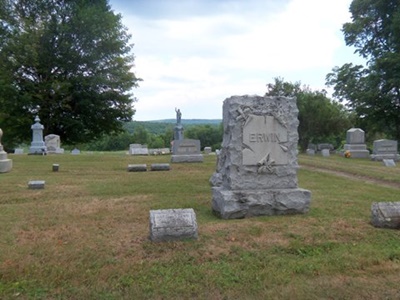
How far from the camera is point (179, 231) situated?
15.3 feet

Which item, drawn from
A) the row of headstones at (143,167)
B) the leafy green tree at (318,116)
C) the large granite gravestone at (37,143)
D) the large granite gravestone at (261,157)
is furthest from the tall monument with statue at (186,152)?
the leafy green tree at (318,116)

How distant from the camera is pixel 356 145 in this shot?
77.0ft

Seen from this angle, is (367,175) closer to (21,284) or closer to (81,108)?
(21,284)

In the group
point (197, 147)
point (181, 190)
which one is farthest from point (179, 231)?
point (197, 147)

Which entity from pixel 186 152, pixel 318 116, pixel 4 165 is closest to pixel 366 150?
pixel 318 116

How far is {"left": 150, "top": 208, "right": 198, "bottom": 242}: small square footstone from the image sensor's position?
15.1 feet

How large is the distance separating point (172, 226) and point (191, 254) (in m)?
0.54

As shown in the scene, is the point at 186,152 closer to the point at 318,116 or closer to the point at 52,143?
the point at 52,143

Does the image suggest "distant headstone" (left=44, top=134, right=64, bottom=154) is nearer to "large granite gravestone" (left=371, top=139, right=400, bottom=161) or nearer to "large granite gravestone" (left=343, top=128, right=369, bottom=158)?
"large granite gravestone" (left=343, top=128, right=369, bottom=158)

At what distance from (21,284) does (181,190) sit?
5168 mm

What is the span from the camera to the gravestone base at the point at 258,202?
590 cm

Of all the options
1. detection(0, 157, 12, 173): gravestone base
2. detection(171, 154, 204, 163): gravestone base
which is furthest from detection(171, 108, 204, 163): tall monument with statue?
detection(0, 157, 12, 173): gravestone base

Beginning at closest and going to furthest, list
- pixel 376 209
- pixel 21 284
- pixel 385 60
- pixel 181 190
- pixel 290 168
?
pixel 21 284
pixel 376 209
pixel 290 168
pixel 181 190
pixel 385 60

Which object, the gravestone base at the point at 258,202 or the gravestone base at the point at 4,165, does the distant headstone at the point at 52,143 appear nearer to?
the gravestone base at the point at 4,165
